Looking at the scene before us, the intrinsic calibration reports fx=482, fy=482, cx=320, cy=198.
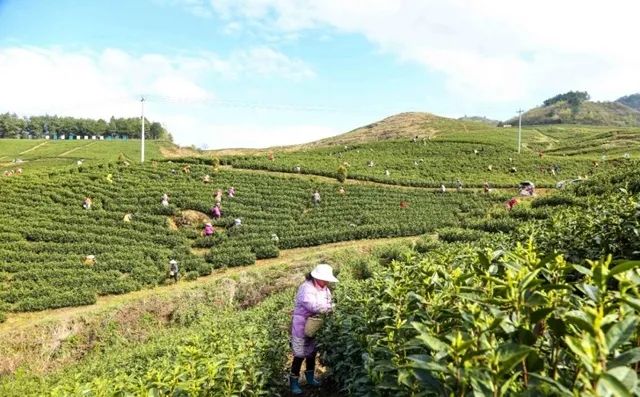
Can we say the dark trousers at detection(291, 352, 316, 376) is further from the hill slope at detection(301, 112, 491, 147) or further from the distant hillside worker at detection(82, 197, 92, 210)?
the hill slope at detection(301, 112, 491, 147)

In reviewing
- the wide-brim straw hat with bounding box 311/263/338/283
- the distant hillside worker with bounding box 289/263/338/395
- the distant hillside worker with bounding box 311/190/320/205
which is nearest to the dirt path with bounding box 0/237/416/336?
the distant hillside worker with bounding box 311/190/320/205

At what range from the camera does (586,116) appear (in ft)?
463

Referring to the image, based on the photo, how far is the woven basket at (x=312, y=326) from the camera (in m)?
6.57

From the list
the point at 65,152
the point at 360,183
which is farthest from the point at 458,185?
the point at 65,152

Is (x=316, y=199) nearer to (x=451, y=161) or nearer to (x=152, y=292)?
(x=152, y=292)

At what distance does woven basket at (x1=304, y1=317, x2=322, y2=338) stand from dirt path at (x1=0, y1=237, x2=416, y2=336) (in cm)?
1401

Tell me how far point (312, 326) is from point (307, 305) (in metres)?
0.31

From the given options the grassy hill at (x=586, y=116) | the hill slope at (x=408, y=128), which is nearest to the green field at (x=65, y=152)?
the hill slope at (x=408, y=128)

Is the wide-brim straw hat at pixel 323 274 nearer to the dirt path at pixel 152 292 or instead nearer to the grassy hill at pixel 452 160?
the dirt path at pixel 152 292

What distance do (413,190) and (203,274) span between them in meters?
20.7

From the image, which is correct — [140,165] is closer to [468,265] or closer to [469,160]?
[469,160]

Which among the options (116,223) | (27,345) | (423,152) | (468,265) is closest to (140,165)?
(116,223)

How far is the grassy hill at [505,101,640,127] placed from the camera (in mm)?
135375

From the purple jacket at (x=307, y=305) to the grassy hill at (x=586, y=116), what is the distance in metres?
145
